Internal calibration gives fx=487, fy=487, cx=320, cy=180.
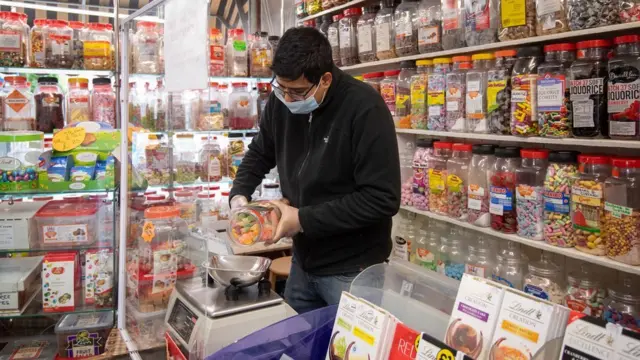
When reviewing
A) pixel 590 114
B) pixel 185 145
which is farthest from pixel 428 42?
pixel 185 145

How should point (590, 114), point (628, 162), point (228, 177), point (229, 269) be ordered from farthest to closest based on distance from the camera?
point (228, 177), point (590, 114), point (628, 162), point (229, 269)

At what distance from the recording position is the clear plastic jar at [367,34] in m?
2.73

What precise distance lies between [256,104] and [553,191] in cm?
225

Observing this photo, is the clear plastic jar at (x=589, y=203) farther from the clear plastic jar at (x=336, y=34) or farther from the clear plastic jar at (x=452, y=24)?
the clear plastic jar at (x=336, y=34)

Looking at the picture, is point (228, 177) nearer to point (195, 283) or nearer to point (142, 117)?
point (142, 117)

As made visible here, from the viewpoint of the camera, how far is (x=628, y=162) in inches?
62.7

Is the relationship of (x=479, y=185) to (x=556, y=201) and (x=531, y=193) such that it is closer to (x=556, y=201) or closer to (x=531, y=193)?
(x=531, y=193)

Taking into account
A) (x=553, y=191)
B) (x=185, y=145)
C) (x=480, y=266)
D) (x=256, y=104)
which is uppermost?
(x=256, y=104)

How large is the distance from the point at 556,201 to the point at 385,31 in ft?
4.24

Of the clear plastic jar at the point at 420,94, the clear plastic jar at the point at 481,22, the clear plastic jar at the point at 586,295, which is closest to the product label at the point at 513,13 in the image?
the clear plastic jar at the point at 481,22

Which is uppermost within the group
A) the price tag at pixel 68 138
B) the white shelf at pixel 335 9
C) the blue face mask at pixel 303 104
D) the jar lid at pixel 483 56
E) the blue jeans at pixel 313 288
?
the white shelf at pixel 335 9

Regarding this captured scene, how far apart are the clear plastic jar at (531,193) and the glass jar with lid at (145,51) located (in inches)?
59.2

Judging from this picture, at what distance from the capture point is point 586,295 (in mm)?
1841

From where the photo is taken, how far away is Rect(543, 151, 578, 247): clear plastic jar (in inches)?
71.5
